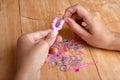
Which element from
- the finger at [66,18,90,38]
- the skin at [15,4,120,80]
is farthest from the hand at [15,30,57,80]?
the finger at [66,18,90,38]

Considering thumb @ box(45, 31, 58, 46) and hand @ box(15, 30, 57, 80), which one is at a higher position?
thumb @ box(45, 31, 58, 46)

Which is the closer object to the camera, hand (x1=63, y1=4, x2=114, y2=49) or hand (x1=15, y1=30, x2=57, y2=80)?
hand (x1=15, y1=30, x2=57, y2=80)

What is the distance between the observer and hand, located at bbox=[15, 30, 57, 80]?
24.4 inches

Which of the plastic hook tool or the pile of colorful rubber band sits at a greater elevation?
the plastic hook tool

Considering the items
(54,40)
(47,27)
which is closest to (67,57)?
(54,40)

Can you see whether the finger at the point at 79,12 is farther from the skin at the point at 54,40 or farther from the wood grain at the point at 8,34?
the wood grain at the point at 8,34

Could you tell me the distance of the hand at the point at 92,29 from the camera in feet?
2.49

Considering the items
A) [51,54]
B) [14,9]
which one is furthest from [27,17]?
[51,54]

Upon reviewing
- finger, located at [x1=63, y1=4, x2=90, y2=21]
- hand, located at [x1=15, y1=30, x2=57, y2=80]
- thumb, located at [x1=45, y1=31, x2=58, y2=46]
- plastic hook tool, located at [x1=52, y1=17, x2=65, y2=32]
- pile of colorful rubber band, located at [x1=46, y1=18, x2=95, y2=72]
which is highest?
finger, located at [x1=63, y1=4, x2=90, y2=21]

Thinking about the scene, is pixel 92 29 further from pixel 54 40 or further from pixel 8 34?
pixel 8 34

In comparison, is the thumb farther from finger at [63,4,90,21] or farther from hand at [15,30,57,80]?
finger at [63,4,90,21]

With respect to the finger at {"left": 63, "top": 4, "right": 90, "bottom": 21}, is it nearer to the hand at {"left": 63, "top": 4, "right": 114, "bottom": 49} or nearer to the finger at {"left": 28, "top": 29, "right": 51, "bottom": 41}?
the hand at {"left": 63, "top": 4, "right": 114, "bottom": 49}

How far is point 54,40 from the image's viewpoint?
2.43 ft

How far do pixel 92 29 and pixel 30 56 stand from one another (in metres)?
0.26
